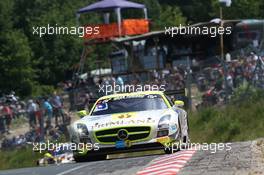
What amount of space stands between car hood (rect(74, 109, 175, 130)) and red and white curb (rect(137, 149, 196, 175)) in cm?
89

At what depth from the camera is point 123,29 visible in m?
44.4

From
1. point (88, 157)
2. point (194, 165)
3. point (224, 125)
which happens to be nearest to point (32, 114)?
point (224, 125)

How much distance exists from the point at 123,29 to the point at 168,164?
104ft

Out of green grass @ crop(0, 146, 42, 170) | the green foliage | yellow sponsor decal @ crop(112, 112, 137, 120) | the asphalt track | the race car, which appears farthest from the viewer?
green grass @ crop(0, 146, 42, 170)

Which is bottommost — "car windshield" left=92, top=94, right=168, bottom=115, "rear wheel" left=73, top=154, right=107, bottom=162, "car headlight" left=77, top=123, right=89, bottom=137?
"rear wheel" left=73, top=154, right=107, bottom=162

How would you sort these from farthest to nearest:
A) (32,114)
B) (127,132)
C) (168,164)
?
(32,114) → (127,132) → (168,164)

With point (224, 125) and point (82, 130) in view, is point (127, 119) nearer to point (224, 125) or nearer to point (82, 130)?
point (82, 130)

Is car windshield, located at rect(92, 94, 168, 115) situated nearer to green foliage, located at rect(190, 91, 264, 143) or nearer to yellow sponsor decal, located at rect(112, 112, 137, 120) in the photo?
yellow sponsor decal, located at rect(112, 112, 137, 120)

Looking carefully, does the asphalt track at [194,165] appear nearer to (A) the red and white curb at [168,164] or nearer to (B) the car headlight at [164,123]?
(A) the red and white curb at [168,164]

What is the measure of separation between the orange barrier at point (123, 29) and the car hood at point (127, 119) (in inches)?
1044

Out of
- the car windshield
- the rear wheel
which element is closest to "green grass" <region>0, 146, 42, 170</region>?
the car windshield

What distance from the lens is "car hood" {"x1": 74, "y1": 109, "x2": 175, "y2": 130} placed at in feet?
50.1

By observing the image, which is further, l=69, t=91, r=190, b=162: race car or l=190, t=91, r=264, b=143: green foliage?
l=190, t=91, r=264, b=143: green foliage

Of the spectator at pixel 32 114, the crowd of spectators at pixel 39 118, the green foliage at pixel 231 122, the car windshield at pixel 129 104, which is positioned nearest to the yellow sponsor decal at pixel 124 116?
the car windshield at pixel 129 104
